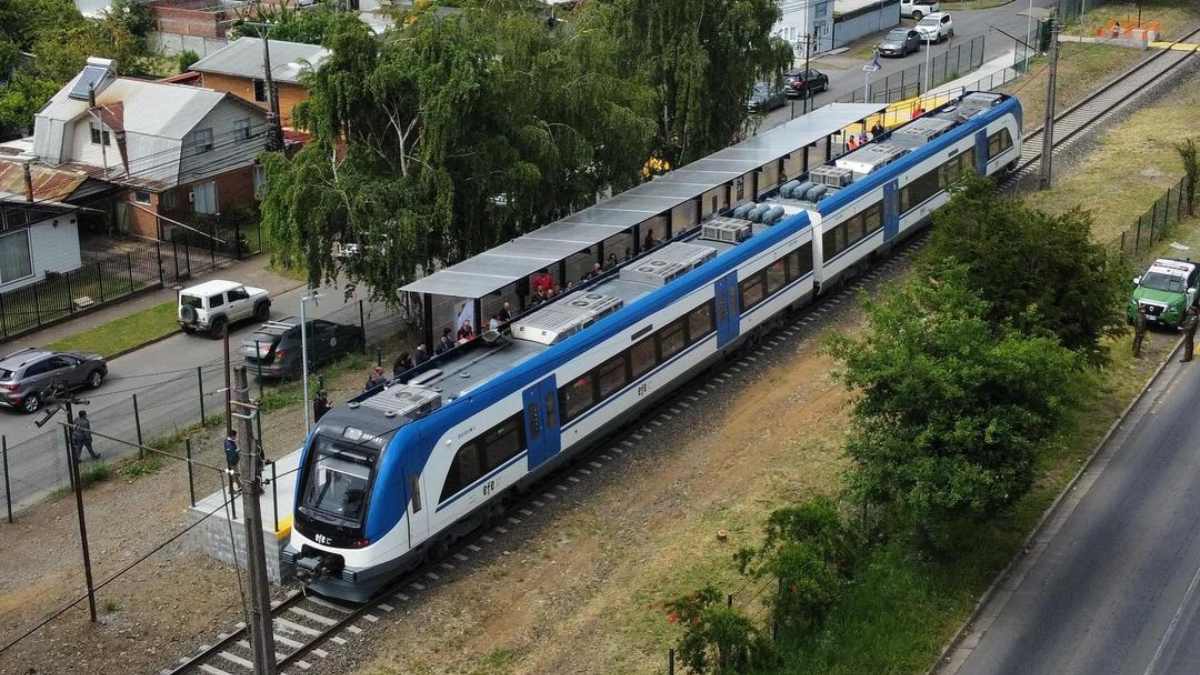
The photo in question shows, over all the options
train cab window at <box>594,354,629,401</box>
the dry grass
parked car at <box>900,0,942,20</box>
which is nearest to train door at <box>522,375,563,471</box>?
train cab window at <box>594,354,629,401</box>

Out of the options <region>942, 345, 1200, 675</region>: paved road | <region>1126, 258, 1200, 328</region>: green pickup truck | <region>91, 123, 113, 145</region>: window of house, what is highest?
<region>91, 123, 113, 145</region>: window of house

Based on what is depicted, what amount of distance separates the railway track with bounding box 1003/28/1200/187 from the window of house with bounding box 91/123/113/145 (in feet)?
114

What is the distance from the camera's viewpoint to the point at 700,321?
33938 millimetres

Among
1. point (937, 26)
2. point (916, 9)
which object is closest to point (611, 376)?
point (937, 26)

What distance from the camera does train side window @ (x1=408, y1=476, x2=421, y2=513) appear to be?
2514 centimetres

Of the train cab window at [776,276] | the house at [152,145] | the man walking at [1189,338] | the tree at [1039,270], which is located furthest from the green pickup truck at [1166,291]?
the house at [152,145]

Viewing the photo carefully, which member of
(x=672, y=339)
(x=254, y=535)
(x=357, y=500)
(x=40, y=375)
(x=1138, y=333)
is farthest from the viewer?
(x=40, y=375)

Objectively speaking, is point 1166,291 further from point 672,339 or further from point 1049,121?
point 672,339

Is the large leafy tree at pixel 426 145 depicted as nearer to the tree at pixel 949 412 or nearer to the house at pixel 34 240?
the house at pixel 34 240

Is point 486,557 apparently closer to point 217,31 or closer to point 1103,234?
point 1103,234

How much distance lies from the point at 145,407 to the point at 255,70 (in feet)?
100

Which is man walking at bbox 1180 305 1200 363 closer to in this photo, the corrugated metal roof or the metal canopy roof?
the metal canopy roof

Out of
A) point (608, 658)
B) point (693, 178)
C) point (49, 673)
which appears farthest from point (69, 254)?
point (608, 658)

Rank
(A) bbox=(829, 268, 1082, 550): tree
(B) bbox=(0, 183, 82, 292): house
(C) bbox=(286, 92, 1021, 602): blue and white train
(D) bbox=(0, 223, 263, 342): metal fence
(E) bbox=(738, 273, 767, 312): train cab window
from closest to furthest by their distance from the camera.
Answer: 1. (A) bbox=(829, 268, 1082, 550): tree
2. (C) bbox=(286, 92, 1021, 602): blue and white train
3. (E) bbox=(738, 273, 767, 312): train cab window
4. (D) bbox=(0, 223, 263, 342): metal fence
5. (B) bbox=(0, 183, 82, 292): house
